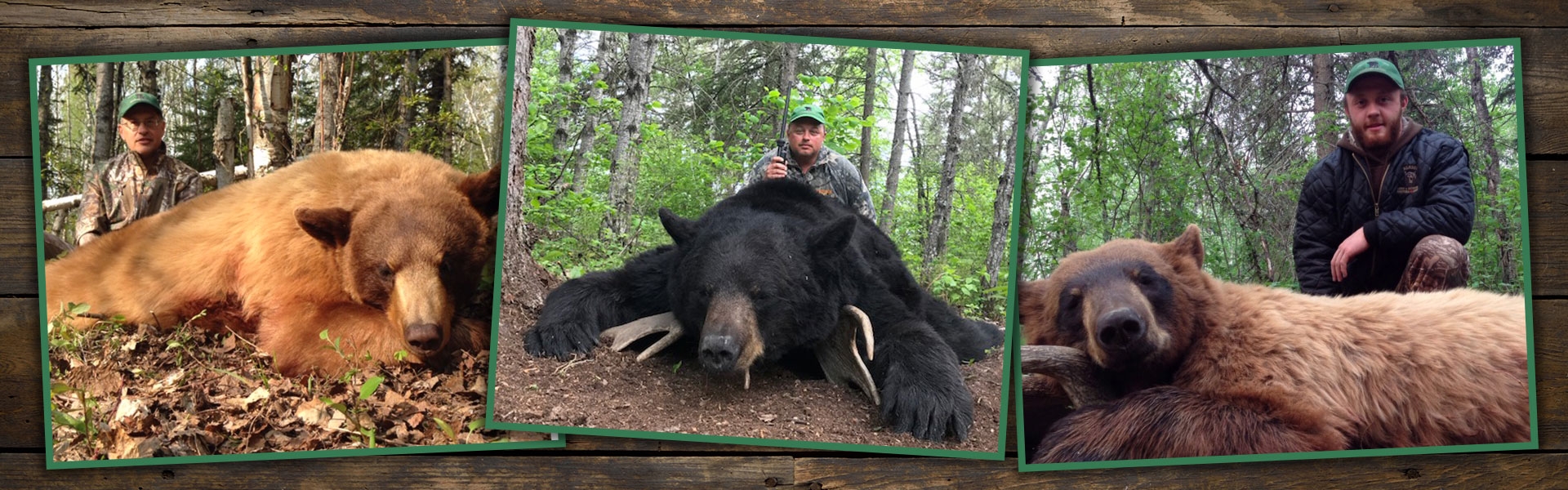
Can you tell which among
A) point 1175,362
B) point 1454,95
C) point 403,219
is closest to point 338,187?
point 403,219

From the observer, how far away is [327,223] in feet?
10.8

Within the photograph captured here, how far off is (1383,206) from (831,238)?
178cm

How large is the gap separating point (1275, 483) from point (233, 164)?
3.67 metres

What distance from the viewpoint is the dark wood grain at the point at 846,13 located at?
3.62 meters

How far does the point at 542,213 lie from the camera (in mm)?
Result: 3367

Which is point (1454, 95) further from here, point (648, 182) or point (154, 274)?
point (154, 274)

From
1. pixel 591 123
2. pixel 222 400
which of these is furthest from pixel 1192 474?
pixel 222 400

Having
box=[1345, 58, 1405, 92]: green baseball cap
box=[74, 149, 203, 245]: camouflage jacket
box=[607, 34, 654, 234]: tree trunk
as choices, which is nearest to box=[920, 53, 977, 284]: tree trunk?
box=[607, 34, 654, 234]: tree trunk

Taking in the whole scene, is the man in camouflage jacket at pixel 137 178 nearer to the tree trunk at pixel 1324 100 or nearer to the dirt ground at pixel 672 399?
the dirt ground at pixel 672 399

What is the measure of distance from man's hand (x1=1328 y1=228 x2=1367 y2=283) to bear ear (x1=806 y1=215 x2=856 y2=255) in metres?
1.56

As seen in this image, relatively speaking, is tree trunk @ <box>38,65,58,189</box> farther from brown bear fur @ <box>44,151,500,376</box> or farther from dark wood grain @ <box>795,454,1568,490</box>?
dark wood grain @ <box>795,454,1568,490</box>

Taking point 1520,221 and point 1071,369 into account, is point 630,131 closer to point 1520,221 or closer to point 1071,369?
point 1071,369

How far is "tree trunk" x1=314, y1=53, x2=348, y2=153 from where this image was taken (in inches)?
133

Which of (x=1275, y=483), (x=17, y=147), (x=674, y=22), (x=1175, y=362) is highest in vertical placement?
(x=674, y=22)
